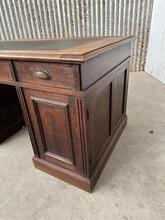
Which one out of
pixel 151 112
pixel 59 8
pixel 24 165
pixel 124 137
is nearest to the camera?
pixel 24 165

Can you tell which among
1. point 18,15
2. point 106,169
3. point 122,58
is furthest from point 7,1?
point 106,169

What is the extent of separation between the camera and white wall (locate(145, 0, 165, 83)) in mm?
2672

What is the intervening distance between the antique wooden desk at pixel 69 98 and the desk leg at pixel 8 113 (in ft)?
1.91

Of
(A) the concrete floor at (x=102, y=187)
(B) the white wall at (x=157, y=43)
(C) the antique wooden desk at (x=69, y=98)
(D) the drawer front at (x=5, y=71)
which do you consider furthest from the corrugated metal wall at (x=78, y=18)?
(D) the drawer front at (x=5, y=71)

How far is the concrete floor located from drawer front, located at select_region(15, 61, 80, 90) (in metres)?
0.78

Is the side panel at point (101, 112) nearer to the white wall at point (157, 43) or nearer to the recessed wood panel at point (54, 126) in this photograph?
the recessed wood panel at point (54, 126)

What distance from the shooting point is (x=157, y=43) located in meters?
2.85

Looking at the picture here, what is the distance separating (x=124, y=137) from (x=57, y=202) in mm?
875

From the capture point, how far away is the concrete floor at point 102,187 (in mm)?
1040

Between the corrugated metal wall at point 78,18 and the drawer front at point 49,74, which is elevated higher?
the corrugated metal wall at point 78,18

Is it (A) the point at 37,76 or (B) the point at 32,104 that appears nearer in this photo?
(A) the point at 37,76

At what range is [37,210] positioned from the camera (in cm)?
107

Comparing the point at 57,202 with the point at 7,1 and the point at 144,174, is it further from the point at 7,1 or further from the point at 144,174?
the point at 7,1

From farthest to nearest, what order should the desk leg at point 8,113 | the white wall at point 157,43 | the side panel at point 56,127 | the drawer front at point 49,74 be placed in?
1. the white wall at point 157,43
2. the desk leg at point 8,113
3. the side panel at point 56,127
4. the drawer front at point 49,74
